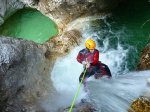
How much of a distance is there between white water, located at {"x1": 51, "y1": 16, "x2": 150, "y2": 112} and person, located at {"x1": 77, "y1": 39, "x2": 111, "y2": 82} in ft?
1.41

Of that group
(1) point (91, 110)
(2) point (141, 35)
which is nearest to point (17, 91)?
(1) point (91, 110)

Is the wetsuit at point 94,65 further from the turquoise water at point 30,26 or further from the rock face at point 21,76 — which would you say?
the turquoise water at point 30,26

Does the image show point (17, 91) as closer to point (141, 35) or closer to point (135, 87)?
point (135, 87)

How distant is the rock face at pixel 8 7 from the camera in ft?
50.7

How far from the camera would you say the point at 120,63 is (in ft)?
44.9

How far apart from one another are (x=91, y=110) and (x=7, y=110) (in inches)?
102

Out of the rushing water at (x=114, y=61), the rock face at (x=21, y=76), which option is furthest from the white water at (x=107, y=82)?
the rock face at (x=21, y=76)

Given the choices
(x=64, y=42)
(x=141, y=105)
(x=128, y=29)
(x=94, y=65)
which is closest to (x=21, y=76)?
(x=94, y=65)

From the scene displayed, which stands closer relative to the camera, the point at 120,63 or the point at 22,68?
the point at 22,68

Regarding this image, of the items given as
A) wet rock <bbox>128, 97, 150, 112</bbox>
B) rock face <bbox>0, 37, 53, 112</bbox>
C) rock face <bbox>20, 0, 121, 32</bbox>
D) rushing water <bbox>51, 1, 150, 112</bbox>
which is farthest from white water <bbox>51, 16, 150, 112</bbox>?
rock face <bbox>20, 0, 121, 32</bbox>

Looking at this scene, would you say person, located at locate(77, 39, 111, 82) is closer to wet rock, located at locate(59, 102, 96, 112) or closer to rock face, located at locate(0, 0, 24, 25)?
wet rock, located at locate(59, 102, 96, 112)

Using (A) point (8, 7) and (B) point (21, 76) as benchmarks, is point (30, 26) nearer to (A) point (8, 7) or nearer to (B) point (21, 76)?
(A) point (8, 7)

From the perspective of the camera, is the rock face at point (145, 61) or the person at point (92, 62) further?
the rock face at point (145, 61)

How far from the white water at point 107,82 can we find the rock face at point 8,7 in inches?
143
